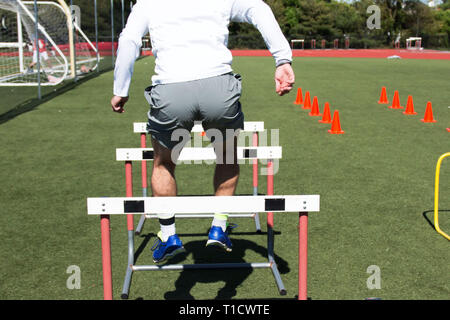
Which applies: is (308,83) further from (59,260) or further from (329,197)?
(59,260)

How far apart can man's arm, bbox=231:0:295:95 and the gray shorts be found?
0.27 meters

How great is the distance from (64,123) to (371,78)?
14063 millimetres

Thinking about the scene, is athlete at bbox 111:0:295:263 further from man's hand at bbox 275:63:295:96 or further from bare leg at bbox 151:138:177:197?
bare leg at bbox 151:138:177:197

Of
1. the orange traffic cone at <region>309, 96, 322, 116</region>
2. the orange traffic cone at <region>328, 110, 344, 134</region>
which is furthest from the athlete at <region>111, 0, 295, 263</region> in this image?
the orange traffic cone at <region>309, 96, 322, 116</region>

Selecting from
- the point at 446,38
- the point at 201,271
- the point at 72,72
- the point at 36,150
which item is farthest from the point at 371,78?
the point at 446,38

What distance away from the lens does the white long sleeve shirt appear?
3.29m

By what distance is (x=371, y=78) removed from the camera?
2230cm

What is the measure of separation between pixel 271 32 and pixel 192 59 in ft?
1.59

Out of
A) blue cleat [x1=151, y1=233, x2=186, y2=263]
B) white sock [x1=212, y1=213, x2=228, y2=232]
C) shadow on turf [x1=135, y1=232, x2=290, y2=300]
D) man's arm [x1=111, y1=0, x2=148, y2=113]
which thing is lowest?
shadow on turf [x1=135, y1=232, x2=290, y2=300]

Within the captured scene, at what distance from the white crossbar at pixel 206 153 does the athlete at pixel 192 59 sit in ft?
2.50

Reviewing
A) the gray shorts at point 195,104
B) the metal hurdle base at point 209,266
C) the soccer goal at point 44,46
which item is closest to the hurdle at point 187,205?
the gray shorts at point 195,104

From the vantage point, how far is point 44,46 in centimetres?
1869

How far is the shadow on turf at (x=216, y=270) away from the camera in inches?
159

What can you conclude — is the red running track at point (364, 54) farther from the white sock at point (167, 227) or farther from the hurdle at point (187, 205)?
the hurdle at point (187, 205)
